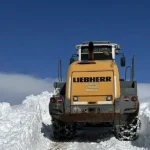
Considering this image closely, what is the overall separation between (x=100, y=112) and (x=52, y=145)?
1782mm

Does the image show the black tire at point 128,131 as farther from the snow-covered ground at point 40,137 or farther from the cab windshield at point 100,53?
the cab windshield at point 100,53

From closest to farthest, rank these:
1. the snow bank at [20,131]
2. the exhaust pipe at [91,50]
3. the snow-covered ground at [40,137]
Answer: the snow bank at [20,131], the snow-covered ground at [40,137], the exhaust pipe at [91,50]

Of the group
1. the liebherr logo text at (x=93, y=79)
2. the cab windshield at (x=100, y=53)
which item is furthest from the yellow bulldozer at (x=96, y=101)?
the cab windshield at (x=100, y=53)

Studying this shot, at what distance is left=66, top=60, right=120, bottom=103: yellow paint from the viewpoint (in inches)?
464

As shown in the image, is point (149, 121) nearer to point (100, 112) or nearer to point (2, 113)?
point (100, 112)

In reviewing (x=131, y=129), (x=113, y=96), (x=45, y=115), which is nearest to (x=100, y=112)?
(x=113, y=96)

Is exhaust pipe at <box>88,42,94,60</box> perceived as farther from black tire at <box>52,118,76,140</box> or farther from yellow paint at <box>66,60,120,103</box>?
black tire at <box>52,118,76,140</box>

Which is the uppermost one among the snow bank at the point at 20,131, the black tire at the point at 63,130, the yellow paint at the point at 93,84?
the yellow paint at the point at 93,84

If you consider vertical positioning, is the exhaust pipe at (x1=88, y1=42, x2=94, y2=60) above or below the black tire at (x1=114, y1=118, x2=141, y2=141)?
above

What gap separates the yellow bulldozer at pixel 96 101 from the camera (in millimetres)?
A: 11695

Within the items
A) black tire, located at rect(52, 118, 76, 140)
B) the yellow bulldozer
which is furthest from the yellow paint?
black tire, located at rect(52, 118, 76, 140)

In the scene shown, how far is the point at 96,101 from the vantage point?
38.5 ft

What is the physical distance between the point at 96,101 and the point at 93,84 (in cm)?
55

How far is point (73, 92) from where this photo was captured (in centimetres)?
1195
